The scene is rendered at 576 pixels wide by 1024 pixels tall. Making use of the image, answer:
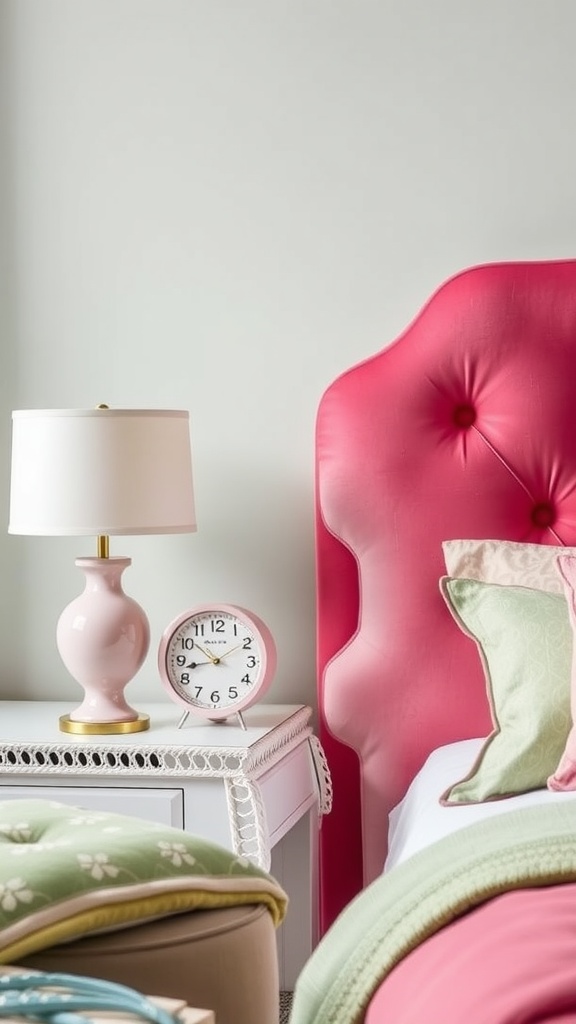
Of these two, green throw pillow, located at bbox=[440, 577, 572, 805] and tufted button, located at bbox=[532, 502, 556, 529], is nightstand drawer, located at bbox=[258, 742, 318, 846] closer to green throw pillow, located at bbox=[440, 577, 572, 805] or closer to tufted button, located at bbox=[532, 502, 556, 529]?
green throw pillow, located at bbox=[440, 577, 572, 805]

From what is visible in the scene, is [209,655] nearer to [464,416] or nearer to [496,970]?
[464,416]

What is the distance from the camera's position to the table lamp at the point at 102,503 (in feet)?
6.95

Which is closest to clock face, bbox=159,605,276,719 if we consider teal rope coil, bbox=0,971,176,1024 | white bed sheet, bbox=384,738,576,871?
white bed sheet, bbox=384,738,576,871

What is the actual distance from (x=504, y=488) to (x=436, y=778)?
1.76 feet

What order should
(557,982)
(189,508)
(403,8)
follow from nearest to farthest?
(557,982)
(189,508)
(403,8)

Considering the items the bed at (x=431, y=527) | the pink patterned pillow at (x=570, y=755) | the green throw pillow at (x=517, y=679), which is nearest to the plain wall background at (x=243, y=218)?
the bed at (x=431, y=527)

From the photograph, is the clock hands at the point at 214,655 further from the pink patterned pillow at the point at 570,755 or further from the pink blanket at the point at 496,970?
the pink blanket at the point at 496,970

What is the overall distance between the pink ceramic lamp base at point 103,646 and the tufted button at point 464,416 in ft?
2.12

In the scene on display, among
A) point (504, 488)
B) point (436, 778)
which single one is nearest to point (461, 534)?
point (504, 488)

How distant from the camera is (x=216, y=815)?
6.64 feet

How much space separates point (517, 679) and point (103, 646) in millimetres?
718

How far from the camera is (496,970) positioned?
1.03m

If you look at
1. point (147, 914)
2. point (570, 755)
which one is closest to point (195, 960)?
point (147, 914)

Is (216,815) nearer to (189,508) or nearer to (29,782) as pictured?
(29,782)
